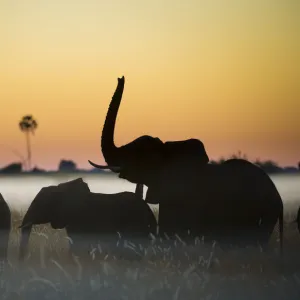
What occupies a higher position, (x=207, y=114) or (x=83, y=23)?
(x=83, y=23)

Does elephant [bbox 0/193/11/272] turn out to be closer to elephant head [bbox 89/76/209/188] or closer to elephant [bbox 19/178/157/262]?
elephant [bbox 19/178/157/262]

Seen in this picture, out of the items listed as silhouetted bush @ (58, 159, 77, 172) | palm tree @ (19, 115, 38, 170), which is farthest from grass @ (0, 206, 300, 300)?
palm tree @ (19, 115, 38, 170)

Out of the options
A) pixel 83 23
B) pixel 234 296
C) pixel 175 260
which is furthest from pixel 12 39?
pixel 234 296

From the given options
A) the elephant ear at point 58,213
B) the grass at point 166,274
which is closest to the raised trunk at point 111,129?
the elephant ear at point 58,213

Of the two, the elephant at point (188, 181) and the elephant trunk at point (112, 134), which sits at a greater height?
the elephant trunk at point (112, 134)

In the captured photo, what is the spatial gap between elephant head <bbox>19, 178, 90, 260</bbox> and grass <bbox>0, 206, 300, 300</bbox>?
0.07 metres

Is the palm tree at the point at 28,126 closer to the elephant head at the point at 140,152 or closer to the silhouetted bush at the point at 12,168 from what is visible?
the silhouetted bush at the point at 12,168

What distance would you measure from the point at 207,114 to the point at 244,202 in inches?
15.4

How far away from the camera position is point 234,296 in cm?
249

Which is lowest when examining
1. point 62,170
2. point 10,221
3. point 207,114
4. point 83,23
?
point 10,221

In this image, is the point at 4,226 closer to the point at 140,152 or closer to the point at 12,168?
the point at 12,168

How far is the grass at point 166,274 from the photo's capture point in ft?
8.21

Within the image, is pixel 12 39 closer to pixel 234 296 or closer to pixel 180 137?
pixel 180 137

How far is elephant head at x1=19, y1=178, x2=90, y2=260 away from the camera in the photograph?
258 cm
